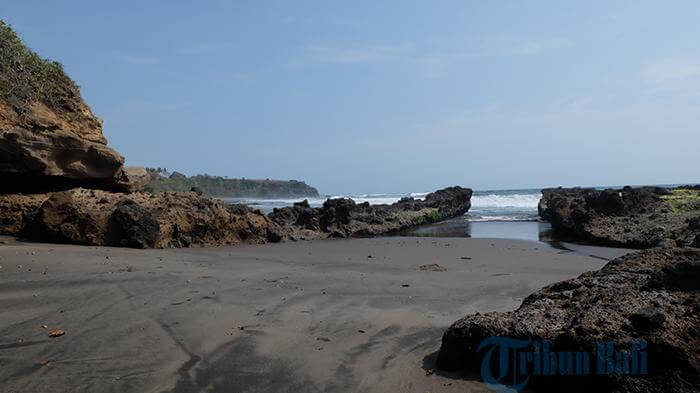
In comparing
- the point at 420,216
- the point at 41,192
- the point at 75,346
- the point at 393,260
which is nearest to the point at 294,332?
the point at 75,346

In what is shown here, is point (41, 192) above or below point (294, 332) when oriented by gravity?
above

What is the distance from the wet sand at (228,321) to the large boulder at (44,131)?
256 cm

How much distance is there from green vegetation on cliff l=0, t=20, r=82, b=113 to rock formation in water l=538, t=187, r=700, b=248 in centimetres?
1376

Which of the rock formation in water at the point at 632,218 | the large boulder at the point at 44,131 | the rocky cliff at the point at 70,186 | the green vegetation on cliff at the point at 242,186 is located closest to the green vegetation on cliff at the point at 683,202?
the rock formation in water at the point at 632,218

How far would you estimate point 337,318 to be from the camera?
4520 millimetres

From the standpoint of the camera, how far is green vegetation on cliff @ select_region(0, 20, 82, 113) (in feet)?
31.6

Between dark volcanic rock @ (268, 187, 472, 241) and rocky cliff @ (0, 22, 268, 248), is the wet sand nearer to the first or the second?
rocky cliff @ (0, 22, 268, 248)

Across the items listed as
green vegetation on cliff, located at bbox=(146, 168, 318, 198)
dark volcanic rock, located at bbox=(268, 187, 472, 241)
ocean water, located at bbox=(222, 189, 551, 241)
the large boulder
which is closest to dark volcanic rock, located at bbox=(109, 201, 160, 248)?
the large boulder

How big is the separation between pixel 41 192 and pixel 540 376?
36.0 feet

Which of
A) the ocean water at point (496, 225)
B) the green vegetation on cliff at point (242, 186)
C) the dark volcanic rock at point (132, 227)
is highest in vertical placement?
the green vegetation on cliff at point (242, 186)

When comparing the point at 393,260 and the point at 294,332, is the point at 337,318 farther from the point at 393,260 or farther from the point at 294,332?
the point at 393,260

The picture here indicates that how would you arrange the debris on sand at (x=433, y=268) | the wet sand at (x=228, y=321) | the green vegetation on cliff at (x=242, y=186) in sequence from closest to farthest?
the wet sand at (x=228, y=321) < the debris on sand at (x=433, y=268) < the green vegetation on cliff at (x=242, y=186)

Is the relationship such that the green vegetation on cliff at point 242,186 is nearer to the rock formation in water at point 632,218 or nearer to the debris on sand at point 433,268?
the rock formation in water at point 632,218

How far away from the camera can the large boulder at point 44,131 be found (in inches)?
366
